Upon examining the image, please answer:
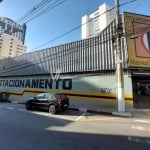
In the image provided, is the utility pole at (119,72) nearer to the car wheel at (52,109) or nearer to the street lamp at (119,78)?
the street lamp at (119,78)

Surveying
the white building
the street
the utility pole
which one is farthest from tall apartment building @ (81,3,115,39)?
the white building

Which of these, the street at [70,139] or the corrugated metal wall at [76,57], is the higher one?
the corrugated metal wall at [76,57]

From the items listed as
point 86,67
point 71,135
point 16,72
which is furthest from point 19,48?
point 71,135

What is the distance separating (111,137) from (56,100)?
7567mm

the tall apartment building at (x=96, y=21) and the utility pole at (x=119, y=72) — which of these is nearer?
the utility pole at (x=119, y=72)

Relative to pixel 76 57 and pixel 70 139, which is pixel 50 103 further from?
pixel 70 139

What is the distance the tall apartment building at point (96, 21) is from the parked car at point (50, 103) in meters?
6.16

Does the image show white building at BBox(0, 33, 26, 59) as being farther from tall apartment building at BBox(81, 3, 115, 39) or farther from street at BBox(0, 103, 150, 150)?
street at BBox(0, 103, 150, 150)

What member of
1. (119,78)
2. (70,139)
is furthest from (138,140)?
(119,78)

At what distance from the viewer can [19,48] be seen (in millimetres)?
75500

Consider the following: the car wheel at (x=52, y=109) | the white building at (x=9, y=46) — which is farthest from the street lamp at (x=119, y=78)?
the white building at (x=9, y=46)

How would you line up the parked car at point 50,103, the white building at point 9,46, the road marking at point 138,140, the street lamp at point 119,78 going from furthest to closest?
the white building at point 9,46
the parked car at point 50,103
the street lamp at point 119,78
the road marking at point 138,140

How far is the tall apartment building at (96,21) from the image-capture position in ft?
50.1

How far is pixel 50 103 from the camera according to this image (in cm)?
1438
